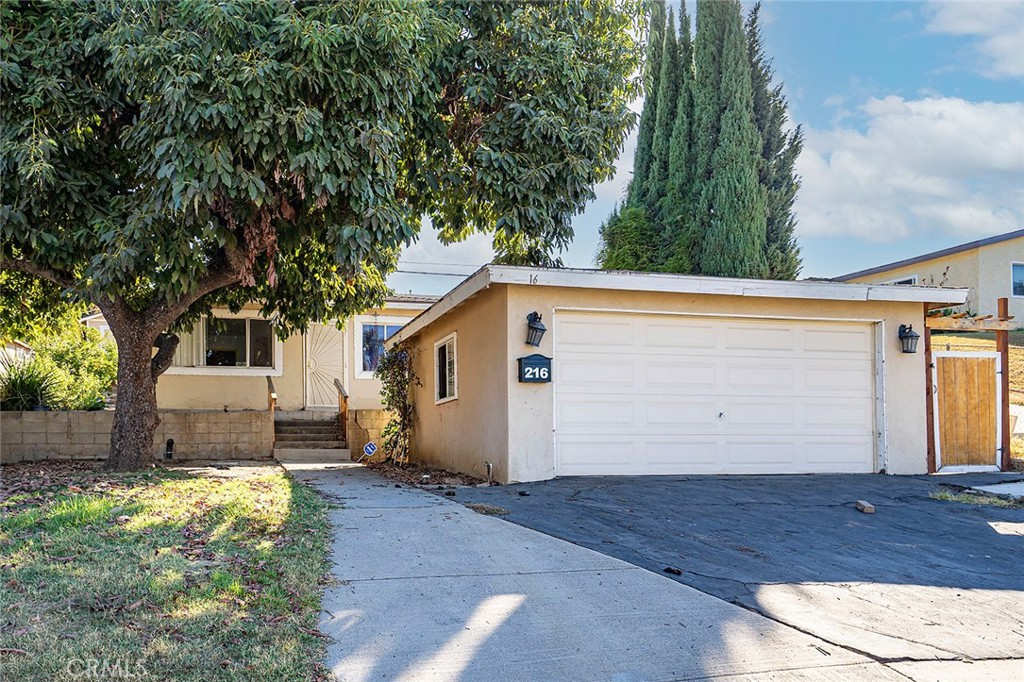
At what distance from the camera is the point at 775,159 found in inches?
861

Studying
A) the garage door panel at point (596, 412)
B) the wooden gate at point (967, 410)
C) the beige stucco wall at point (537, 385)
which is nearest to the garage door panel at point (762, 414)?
the beige stucco wall at point (537, 385)

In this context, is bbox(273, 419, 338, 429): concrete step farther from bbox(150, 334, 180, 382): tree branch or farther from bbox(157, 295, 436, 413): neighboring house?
bbox(150, 334, 180, 382): tree branch

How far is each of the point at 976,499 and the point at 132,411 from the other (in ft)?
35.4

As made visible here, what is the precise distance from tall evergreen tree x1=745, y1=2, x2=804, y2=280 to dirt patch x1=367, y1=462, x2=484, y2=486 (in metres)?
11.9

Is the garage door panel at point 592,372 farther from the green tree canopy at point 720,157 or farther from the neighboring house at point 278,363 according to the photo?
the green tree canopy at point 720,157

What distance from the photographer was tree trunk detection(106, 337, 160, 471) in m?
11.1

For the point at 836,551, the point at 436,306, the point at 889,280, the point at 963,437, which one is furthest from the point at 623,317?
the point at 889,280

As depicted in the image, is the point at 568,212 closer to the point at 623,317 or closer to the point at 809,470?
the point at 623,317

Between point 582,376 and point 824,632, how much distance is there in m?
5.74

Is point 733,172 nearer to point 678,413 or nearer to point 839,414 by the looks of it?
point 839,414

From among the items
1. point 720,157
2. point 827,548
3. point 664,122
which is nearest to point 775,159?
point 720,157

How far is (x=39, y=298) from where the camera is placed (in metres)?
13.5

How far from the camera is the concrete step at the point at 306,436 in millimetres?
16844

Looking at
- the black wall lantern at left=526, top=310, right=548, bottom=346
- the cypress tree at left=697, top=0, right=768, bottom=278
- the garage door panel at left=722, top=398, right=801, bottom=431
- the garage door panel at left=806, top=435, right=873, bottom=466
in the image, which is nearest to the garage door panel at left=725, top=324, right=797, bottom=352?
the garage door panel at left=722, top=398, right=801, bottom=431
